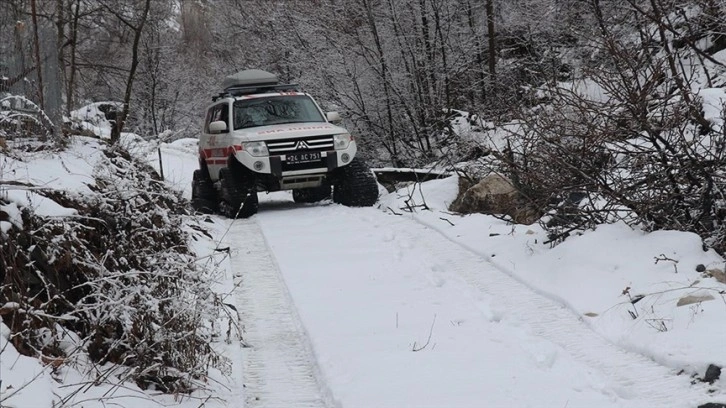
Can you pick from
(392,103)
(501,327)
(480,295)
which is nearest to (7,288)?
(501,327)

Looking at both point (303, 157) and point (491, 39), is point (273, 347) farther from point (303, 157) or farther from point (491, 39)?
point (491, 39)

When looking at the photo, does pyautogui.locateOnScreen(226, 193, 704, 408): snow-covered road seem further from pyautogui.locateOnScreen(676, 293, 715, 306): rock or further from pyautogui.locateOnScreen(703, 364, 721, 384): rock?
pyautogui.locateOnScreen(676, 293, 715, 306): rock

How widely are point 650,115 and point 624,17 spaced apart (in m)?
12.4

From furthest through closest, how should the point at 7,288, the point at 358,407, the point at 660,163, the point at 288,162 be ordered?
the point at 288,162
the point at 660,163
the point at 358,407
the point at 7,288

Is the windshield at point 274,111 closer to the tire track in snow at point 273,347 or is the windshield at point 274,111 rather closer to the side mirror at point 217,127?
the side mirror at point 217,127

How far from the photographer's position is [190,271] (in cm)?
575

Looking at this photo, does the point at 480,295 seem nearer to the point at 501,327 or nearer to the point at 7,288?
the point at 501,327

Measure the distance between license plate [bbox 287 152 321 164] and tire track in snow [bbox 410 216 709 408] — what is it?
4.90 meters

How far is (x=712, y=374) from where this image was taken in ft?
16.7

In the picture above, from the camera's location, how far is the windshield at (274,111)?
14898 millimetres

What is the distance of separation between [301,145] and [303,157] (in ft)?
0.63

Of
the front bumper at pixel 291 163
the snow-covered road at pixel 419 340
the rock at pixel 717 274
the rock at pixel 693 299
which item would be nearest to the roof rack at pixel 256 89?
the front bumper at pixel 291 163

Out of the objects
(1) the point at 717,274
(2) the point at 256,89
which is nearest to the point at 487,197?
(2) the point at 256,89

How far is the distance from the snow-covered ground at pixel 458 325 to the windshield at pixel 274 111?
4.80 meters
